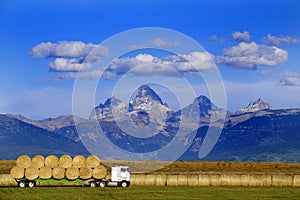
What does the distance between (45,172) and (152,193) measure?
13197mm

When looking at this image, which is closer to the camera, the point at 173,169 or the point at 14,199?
the point at 14,199

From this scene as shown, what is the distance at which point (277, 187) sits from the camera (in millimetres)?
61438

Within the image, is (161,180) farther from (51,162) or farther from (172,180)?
(51,162)

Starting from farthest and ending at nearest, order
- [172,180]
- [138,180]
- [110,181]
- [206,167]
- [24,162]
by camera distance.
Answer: [206,167]
[138,180]
[172,180]
[110,181]
[24,162]

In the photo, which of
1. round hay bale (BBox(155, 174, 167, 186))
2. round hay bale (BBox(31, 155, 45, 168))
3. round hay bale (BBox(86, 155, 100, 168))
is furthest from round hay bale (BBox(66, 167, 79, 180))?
round hay bale (BBox(155, 174, 167, 186))

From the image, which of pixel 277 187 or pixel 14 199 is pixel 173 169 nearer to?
pixel 277 187

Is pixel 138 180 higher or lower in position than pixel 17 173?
lower

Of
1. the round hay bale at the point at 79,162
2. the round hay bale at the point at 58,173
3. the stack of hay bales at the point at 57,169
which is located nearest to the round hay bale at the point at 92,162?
the stack of hay bales at the point at 57,169

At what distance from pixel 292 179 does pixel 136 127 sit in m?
47.1

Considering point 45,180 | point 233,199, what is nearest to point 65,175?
point 45,180

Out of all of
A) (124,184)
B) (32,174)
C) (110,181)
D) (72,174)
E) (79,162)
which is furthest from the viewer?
(79,162)

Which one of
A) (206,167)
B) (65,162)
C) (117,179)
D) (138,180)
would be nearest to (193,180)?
(138,180)

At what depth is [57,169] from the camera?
201 ft

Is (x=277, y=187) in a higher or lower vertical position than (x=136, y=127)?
lower
